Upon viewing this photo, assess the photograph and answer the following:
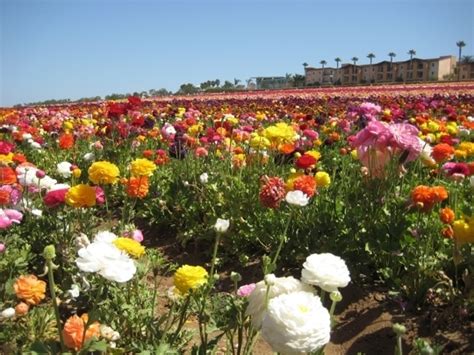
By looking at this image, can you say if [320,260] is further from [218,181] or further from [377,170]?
[218,181]

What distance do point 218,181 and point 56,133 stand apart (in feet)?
10.3

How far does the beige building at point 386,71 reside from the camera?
268 ft

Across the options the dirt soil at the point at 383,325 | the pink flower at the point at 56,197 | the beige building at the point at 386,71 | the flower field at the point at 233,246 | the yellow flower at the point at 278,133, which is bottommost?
the dirt soil at the point at 383,325

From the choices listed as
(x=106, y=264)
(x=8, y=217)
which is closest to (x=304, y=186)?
(x=106, y=264)

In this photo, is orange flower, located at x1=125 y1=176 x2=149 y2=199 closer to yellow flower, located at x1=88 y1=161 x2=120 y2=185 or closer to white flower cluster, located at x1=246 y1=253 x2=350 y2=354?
yellow flower, located at x1=88 y1=161 x2=120 y2=185

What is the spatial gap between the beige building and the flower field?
7939cm

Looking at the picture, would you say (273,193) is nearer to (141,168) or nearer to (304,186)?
(304,186)

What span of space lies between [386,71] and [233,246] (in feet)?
289

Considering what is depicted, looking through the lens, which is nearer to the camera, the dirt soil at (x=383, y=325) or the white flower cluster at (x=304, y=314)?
the white flower cluster at (x=304, y=314)

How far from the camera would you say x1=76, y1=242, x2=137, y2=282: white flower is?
124 cm

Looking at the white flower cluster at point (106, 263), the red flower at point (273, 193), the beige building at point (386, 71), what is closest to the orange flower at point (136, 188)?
the red flower at point (273, 193)

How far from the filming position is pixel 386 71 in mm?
85062

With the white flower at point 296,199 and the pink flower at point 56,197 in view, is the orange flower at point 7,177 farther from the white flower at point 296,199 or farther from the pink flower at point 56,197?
the white flower at point 296,199

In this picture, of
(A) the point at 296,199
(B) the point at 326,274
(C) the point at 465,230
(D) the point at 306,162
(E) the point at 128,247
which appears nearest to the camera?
(B) the point at 326,274
